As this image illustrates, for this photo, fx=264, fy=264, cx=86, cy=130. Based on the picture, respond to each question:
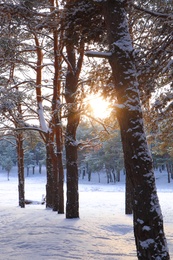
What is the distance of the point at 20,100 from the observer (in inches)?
473

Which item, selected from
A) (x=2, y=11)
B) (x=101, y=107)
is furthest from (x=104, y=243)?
(x=2, y=11)

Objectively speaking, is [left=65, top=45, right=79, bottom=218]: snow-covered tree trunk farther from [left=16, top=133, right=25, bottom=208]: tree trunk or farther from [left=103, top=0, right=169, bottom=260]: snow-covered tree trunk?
[left=16, top=133, right=25, bottom=208]: tree trunk

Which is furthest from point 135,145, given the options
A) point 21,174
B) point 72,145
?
point 21,174

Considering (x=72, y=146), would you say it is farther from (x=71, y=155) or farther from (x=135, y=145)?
(x=135, y=145)

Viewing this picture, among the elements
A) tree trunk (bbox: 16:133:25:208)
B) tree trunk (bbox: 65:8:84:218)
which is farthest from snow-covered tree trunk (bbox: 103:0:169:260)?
tree trunk (bbox: 16:133:25:208)

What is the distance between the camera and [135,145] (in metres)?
4.57

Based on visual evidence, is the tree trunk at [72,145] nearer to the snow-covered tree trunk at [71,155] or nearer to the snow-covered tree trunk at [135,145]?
the snow-covered tree trunk at [71,155]

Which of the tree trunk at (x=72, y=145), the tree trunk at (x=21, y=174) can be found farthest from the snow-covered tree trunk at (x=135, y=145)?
the tree trunk at (x=21, y=174)

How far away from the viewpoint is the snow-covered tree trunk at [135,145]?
14.3ft

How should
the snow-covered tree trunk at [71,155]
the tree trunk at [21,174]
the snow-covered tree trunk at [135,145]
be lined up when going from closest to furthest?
the snow-covered tree trunk at [135,145] → the snow-covered tree trunk at [71,155] → the tree trunk at [21,174]

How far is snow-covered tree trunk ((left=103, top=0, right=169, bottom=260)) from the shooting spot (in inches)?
171

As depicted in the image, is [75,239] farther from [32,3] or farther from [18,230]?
[32,3]

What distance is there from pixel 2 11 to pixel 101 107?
3.51m

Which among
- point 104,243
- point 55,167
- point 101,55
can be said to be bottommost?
point 104,243
